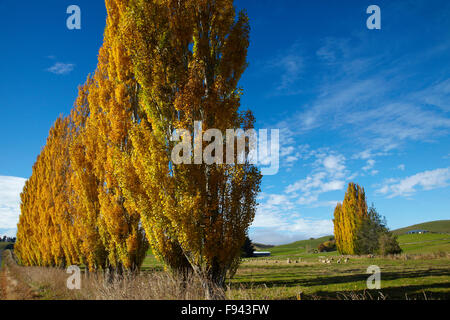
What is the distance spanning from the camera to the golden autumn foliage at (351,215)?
5284cm

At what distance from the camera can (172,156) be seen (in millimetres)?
9734

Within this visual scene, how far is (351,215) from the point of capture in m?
53.9

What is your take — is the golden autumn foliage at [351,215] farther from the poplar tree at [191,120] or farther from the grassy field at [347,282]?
the poplar tree at [191,120]

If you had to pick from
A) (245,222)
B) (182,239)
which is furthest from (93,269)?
(245,222)

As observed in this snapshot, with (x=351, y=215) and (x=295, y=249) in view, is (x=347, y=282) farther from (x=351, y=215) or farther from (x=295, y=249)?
(x=295, y=249)

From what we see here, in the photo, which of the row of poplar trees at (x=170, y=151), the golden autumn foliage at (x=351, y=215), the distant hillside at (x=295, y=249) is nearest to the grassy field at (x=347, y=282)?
the row of poplar trees at (x=170, y=151)

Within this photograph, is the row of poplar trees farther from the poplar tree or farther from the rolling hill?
the rolling hill

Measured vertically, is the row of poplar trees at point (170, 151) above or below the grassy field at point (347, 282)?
above

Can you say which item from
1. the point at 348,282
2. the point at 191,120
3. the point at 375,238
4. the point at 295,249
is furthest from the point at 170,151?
the point at 295,249

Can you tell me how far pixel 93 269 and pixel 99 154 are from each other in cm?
682

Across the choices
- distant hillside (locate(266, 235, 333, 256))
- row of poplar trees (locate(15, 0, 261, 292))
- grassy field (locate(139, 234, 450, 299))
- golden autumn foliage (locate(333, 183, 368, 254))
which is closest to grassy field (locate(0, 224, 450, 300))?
grassy field (locate(139, 234, 450, 299))

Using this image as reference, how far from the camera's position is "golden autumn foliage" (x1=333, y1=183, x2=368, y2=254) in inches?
2080

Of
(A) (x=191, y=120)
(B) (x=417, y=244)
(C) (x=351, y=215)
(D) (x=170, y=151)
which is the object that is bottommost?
(B) (x=417, y=244)
